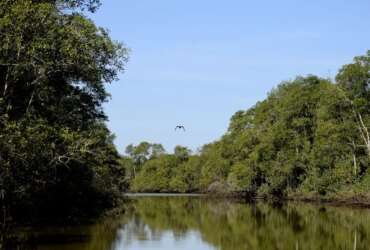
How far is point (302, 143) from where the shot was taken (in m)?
70.8

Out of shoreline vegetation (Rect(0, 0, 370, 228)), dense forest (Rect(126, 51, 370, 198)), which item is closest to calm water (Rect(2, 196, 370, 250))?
shoreline vegetation (Rect(0, 0, 370, 228))

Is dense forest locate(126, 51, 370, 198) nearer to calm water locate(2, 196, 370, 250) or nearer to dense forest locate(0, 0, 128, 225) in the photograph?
calm water locate(2, 196, 370, 250)

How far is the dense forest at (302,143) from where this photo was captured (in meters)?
59.6

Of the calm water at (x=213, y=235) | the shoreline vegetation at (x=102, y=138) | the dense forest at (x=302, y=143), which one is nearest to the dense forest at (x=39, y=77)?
the shoreline vegetation at (x=102, y=138)

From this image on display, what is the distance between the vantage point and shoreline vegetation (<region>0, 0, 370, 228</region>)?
786 inches

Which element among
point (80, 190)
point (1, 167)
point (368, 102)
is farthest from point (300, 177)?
point (1, 167)

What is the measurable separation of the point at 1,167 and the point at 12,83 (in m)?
4.34

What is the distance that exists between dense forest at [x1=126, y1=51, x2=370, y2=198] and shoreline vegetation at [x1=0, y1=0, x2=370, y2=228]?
15cm

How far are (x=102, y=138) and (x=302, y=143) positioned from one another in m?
33.5

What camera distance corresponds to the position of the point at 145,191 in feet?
416

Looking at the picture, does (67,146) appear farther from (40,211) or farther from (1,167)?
(40,211)

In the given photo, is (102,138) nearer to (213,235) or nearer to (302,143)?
(213,235)

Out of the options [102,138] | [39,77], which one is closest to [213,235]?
[39,77]

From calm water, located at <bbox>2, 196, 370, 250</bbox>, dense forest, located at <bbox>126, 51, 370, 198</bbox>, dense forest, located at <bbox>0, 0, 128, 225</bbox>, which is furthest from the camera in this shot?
dense forest, located at <bbox>126, 51, 370, 198</bbox>
